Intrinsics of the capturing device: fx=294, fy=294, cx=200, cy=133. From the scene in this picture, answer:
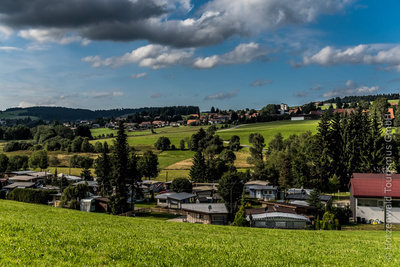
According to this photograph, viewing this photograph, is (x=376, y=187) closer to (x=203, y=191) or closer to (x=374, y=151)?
(x=374, y=151)

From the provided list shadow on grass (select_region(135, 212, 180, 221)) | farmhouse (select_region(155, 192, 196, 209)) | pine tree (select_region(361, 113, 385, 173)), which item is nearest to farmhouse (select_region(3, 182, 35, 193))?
farmhouse (select_region(155, 192, 196, 209))

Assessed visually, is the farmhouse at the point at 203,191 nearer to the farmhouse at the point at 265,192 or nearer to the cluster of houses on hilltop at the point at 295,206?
the cluster of houses on hilltop at the point at 295,206

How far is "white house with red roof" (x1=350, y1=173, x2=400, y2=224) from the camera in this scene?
4281 centimetres

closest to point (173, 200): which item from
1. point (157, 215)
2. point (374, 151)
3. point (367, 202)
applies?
point (157, 215)

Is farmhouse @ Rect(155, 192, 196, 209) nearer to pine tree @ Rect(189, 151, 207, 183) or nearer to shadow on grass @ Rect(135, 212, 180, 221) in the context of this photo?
shadow on grass @ Rect(135, 212, 180, 221)

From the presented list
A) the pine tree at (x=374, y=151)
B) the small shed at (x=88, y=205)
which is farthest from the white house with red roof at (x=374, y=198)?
the small shed at (x=88, y=205)

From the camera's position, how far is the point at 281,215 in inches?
1539

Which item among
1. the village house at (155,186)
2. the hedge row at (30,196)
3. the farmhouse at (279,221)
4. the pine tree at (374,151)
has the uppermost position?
the pine tree at (374,151)

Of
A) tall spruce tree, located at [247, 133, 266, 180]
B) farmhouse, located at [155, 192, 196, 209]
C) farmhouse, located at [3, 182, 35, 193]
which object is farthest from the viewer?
tall spruce tree, located at [247, 133, 266, 180]

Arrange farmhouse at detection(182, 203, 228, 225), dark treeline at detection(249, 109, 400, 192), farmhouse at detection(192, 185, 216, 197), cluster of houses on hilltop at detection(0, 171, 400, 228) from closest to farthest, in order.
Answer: cluster of houses on hilltop at detection(0, 171, 400, 228)
farmhouse at detection(182, 203, 228, 225)
dark treeline at detection(249, 109, 400, 192)
farmhouse at detection(192, 185, 216, 197)

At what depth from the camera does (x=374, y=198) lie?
44344mm

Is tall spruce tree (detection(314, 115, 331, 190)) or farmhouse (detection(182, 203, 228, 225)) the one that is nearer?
farmhouse (detection(182, 203, 228, 225))

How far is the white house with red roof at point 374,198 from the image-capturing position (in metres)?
42.8

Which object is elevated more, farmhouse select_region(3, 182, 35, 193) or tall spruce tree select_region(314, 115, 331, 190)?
tall spruce tree select_region(314, 115, 331, 190)
